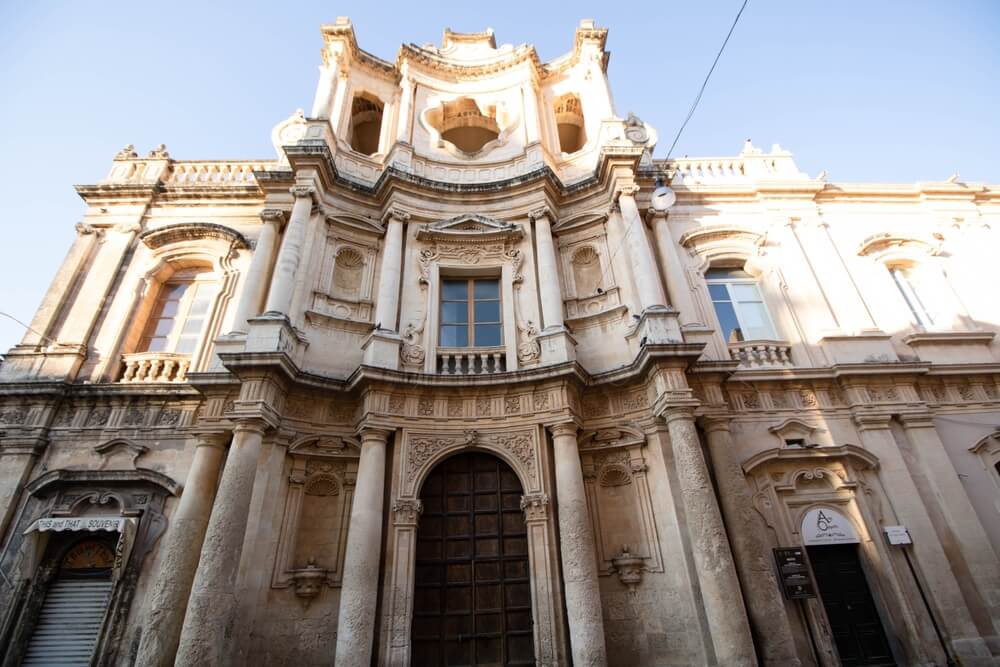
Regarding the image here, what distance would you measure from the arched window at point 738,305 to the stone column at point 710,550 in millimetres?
3548

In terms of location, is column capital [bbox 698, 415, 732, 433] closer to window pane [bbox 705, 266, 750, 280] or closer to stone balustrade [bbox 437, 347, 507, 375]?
stone balustrade [bbox 437, 347, 507, 375]

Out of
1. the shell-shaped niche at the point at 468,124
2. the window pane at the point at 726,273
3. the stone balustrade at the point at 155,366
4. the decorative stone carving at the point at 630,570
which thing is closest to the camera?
the decorative stone carving at the point at 630,570

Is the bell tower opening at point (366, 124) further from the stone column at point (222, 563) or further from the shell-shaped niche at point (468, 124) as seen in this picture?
the stone column at point (222, 563)

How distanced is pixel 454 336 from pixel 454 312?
0.62 meters

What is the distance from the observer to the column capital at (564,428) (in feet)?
28.0

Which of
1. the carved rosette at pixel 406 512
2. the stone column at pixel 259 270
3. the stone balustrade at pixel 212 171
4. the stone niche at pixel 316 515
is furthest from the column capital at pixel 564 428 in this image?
the stone balustrade at pixel 212 171

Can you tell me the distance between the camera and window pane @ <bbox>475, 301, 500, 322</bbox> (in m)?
10.7

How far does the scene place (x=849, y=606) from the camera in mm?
8086

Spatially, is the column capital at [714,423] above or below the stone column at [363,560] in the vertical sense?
above

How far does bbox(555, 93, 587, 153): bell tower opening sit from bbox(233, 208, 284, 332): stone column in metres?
7.95

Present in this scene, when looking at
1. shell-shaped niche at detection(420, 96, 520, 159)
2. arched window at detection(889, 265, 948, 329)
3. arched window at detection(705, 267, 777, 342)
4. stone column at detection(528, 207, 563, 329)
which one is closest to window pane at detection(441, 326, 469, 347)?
stone column at detection(528, 207, 563, 329)

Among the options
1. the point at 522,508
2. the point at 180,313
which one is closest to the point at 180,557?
the point at 522,508

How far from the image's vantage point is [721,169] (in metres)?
13.1

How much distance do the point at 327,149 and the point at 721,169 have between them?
950cm
